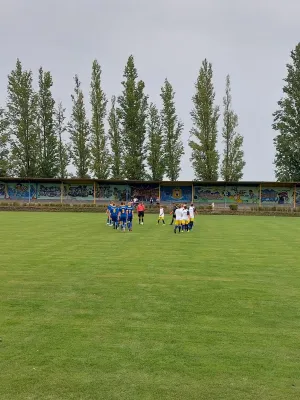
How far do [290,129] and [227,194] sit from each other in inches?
585

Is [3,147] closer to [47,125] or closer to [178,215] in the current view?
[47,125]

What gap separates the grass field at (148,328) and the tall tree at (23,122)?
4583cm

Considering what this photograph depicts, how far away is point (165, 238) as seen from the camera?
19000 mm

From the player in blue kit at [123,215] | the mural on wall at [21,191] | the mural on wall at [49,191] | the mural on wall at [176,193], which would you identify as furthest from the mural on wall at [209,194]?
the player in blue kit at [123,215]

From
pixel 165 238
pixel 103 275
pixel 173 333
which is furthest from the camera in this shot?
pixel 165 238

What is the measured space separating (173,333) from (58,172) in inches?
2126

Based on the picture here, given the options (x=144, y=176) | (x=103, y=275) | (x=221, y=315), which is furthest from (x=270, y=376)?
(x=144, y=176)

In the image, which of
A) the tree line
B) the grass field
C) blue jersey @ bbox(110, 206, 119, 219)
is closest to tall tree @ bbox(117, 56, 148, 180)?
the tree line

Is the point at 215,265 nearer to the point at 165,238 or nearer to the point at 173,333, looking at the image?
the point at 173,333

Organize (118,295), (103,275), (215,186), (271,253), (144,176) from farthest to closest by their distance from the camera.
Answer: (144,176) → (215,186) → (271,253) → (103,275) → (118,295)

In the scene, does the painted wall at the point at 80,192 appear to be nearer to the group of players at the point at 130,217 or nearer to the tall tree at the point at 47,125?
the tall tree at the point at 47,125

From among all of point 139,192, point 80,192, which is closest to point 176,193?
point 139,192

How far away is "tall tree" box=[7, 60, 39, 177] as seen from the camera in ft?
185

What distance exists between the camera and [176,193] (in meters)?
48.9
